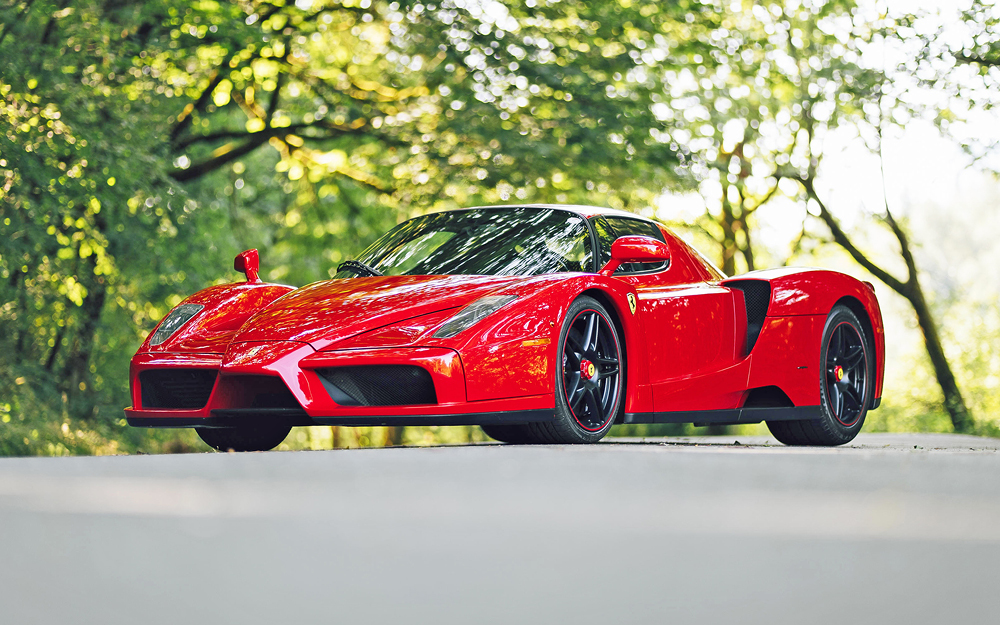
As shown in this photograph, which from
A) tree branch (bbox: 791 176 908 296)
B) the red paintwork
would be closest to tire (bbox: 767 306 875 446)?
the red paintwork

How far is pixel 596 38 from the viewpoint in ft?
49.9

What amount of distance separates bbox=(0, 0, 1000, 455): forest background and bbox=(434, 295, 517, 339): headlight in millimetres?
5252

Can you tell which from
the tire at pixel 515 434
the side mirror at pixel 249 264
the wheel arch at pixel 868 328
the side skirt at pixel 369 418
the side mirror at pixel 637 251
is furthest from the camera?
the wheel arch at pixel 868 328

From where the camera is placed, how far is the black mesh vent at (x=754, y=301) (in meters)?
6.72

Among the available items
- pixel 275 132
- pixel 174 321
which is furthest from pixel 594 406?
pixel 275 132

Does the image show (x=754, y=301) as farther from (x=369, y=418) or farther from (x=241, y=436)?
(x=241, y=436)

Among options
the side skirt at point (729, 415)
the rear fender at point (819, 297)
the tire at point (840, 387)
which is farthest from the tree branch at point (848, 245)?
the side skirt at point (729, 415)

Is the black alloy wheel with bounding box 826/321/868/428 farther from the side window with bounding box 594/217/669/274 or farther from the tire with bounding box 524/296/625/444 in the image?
the tire with bounding box 524/296/625/444

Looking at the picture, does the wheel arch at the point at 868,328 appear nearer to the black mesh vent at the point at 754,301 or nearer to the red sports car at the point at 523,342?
the red sports car at the point at 523,342

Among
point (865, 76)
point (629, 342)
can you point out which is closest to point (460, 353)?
point (629, 342)

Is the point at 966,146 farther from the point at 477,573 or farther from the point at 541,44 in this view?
the point at 477,573

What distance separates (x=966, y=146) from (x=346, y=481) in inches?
550

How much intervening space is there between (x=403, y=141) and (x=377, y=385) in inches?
446

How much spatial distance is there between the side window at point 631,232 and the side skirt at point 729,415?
80 cm
